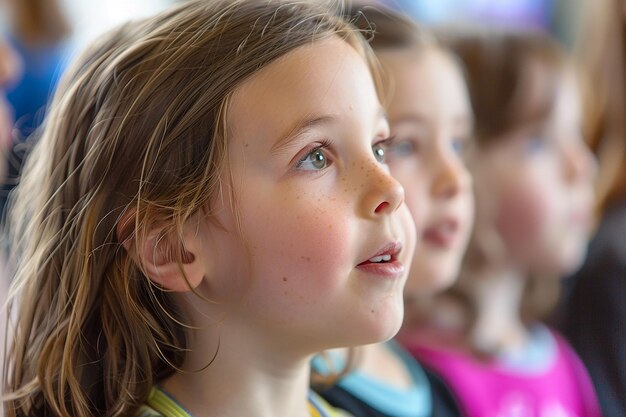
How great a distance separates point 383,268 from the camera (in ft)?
2.25

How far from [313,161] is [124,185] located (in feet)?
0.53

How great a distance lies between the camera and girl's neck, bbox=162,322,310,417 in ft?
2.34

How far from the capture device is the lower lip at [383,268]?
682mm

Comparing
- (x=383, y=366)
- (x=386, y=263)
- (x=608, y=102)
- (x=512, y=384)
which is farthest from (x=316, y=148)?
(x=608, y=102)

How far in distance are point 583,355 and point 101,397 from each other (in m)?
0.74

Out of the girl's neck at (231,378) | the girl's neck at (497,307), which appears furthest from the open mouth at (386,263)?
the girl's neck at (497,307)

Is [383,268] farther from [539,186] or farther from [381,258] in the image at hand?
[539,186]

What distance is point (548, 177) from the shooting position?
4.00ft

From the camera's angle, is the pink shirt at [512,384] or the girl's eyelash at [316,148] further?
the pink shirt at [512,384]

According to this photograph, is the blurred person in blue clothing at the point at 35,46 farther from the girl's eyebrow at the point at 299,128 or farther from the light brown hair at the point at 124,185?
the girl's eyebrow at the point at 299,128

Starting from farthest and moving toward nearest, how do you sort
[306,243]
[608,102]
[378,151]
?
[608,102] → [378,151] → [306,243]

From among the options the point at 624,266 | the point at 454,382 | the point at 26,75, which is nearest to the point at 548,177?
the point at 624,266

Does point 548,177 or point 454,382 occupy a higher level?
point 548,177

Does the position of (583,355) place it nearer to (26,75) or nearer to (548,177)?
(548,177)
